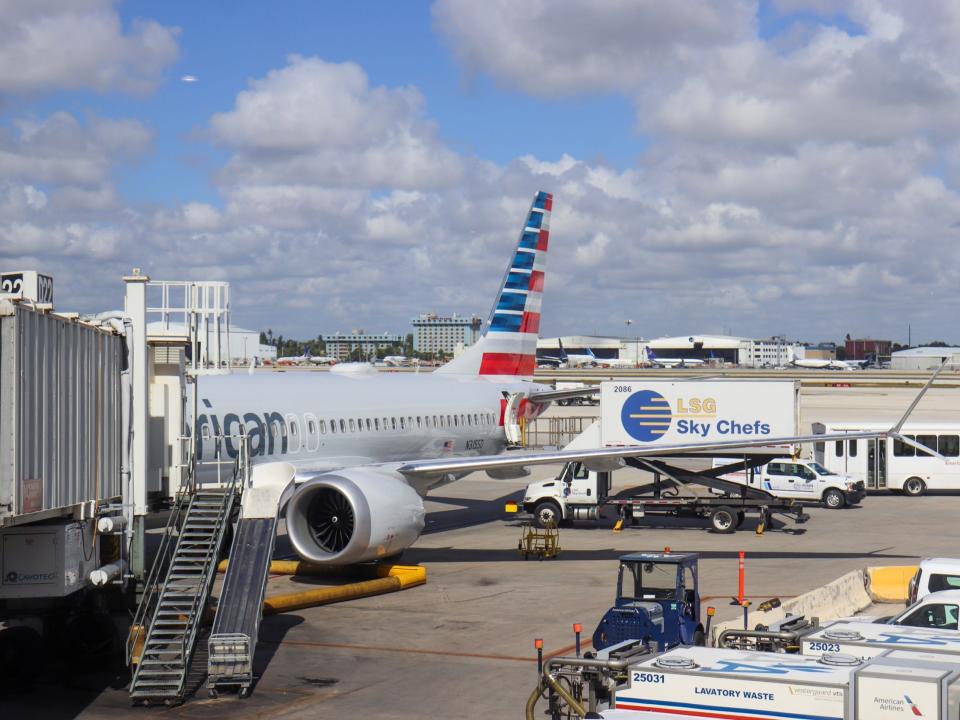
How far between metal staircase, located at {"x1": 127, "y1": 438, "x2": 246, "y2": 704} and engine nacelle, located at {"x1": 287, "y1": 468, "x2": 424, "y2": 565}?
9.98ft

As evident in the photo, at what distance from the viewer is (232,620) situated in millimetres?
17656

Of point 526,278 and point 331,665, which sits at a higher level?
point 526,278

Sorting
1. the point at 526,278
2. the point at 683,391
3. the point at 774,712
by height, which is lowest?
the point at 774,712

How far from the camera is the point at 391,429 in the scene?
31812 mm

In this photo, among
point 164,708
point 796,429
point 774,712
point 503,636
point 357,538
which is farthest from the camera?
→ point 796,429

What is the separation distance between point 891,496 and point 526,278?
1608cm

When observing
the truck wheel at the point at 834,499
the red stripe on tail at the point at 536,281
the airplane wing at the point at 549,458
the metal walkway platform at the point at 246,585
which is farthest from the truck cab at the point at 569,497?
the metal walkway platform at the point at 246,585

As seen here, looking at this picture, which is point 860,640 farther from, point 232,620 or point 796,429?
point 796,429

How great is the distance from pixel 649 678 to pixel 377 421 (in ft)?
67.4

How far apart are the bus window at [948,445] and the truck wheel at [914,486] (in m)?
1.82

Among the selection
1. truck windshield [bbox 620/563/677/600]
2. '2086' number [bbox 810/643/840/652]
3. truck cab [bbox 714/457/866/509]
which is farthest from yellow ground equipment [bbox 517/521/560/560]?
'2086' number [bbox 810/643/840/652]

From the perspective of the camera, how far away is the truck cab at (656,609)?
16.4m

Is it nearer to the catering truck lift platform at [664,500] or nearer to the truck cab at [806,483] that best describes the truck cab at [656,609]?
the catering truck lift platform at [664,500]

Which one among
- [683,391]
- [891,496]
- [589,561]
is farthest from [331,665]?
[891,496]
